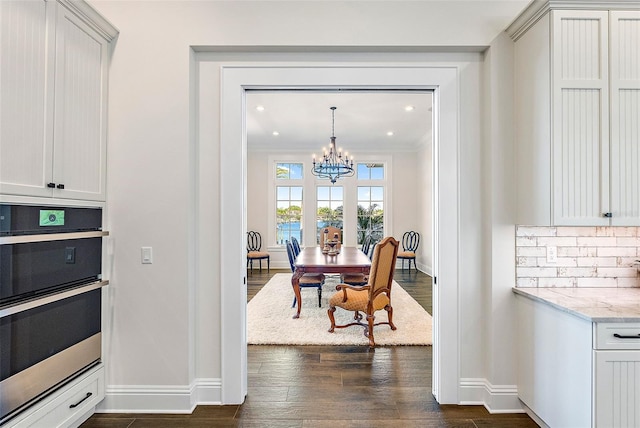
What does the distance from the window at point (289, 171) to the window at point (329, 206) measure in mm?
632

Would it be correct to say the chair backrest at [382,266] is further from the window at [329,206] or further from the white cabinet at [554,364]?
the window at [329,206]

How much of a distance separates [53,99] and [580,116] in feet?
9.73

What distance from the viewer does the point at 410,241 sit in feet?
26.5

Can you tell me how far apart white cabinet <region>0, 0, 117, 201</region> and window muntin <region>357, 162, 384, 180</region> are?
257 inches

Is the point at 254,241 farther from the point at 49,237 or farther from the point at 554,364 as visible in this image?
the point at 554,364

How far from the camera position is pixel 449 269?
2.32m

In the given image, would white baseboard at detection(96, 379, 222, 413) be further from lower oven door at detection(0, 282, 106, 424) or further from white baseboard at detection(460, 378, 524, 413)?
white baseboard at detection(460, 378, 524, 413)

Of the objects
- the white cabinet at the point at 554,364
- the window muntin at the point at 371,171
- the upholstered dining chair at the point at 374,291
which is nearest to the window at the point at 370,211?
the window muntin at the point at 371,171

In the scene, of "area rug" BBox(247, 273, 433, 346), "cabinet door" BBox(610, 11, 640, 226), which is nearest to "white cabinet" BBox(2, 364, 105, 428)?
"area rug" BBox(247, 273, 433, 346)

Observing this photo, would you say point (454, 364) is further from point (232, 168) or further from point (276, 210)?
point (276, 210)

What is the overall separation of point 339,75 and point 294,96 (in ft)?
8.82

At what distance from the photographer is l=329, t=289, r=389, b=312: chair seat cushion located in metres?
3.44

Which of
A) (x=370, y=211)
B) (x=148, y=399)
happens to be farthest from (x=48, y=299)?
(x=370, y=211)

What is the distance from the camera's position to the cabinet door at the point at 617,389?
162 cm
